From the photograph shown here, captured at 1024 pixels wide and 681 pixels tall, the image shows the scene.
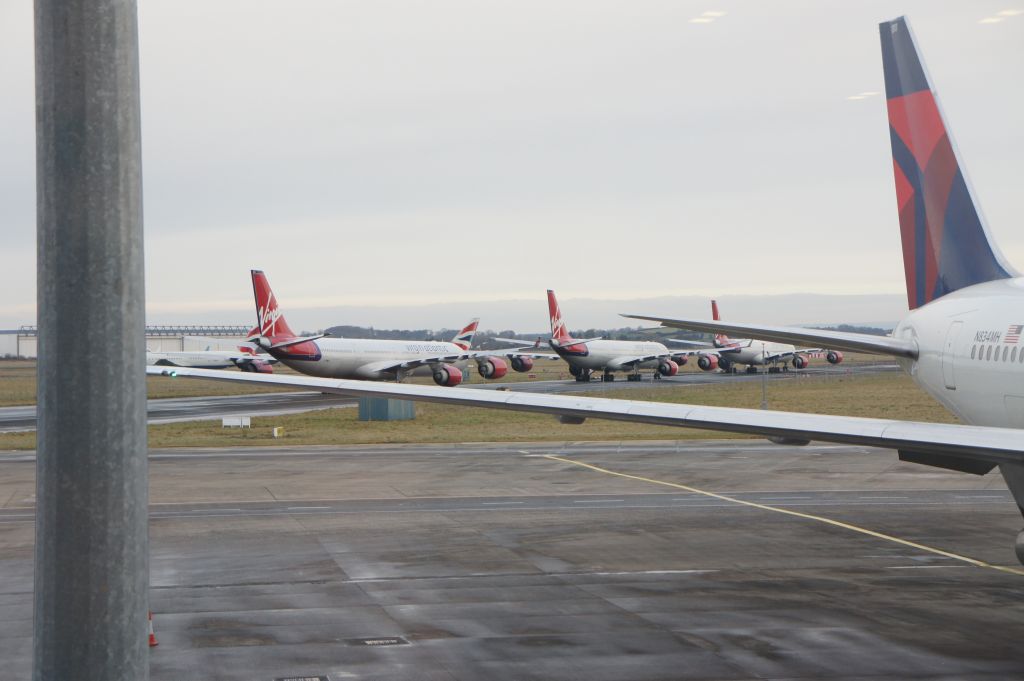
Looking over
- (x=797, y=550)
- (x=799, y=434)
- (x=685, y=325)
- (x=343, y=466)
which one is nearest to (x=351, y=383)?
(x=685, y=325)

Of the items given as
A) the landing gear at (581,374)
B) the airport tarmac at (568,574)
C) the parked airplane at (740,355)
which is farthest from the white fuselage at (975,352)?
the parked airplane at (740,355)

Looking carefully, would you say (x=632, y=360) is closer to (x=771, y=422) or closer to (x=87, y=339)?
(x=771, y=422)

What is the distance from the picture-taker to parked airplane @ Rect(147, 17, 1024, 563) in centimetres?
1394

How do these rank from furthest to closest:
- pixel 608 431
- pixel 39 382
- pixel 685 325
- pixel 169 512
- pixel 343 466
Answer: pixel 608 431
pixel 343 466
pixel 169 512
pixel 685 325
pixel 39 382

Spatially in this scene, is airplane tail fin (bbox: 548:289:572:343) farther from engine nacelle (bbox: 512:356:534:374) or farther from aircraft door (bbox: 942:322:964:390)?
aircraft door (bbox: 942:322:964:390)

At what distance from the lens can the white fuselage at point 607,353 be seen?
105438mm

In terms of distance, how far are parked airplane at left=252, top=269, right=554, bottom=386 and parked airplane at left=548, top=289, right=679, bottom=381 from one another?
6.82m

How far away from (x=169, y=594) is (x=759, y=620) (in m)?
8.89

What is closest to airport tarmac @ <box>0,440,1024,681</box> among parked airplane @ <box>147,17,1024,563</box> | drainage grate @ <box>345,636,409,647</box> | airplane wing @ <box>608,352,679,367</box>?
drainage grate @ <box>345,636,409,647</box>

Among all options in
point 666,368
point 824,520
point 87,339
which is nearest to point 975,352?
point 824,520

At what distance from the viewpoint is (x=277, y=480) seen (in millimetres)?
31266

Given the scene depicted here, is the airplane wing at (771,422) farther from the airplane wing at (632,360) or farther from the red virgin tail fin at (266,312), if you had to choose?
the airplane wing at (632,360)

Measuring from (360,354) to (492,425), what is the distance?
114ft

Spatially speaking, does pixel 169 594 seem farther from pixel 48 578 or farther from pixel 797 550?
pixel 48 578
